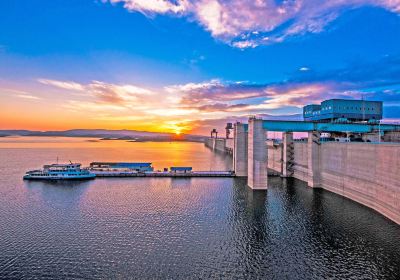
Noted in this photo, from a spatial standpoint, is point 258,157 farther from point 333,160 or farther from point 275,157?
point 275,157

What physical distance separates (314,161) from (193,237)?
4951 centimetres

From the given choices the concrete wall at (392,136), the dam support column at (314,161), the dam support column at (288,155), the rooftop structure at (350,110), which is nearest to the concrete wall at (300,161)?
the dam support column at (288,155)

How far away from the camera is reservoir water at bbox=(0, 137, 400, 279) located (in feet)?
92.6

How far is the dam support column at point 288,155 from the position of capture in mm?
91050

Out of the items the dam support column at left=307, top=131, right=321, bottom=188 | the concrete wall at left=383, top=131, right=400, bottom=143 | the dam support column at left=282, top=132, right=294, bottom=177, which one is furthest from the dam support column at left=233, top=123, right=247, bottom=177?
the concrete wall at left=383, top=131, right=400, bottom=143

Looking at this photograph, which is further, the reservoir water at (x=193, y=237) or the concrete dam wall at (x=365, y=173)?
the concrete dam wall at (x=365, y=173)

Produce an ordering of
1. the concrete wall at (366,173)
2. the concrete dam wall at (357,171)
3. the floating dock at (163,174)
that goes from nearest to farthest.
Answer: the concrete wall at (366,173), the concrete dam wall at (357,171), the floating dock at (163,174)

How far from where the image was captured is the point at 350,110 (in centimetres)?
10625

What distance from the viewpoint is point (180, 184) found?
78500mm

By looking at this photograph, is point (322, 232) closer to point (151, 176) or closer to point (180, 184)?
point (180, 184)

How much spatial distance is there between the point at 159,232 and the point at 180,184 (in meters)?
39.8

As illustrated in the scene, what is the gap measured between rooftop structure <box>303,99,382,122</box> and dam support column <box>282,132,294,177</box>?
27.0 m

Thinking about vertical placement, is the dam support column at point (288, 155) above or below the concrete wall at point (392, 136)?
below

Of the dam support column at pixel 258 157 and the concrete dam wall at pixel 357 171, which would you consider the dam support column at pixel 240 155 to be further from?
the dam support column at pixel 258 157
